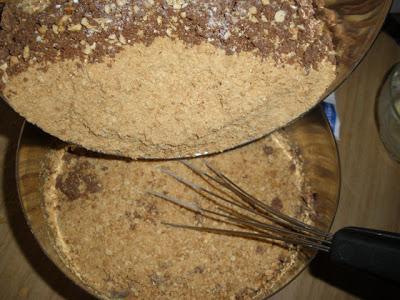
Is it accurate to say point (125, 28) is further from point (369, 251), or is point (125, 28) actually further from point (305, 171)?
point (305, 171)

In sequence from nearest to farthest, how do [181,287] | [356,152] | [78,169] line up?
[181,287], [78,169], [356,152]

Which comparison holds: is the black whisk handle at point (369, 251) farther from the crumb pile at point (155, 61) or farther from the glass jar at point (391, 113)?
the glass jar at point (391, 113)

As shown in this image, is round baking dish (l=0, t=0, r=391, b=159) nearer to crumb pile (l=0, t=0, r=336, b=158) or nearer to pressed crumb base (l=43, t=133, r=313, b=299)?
crumb pile (l=0, t=0, r=336, b=158)

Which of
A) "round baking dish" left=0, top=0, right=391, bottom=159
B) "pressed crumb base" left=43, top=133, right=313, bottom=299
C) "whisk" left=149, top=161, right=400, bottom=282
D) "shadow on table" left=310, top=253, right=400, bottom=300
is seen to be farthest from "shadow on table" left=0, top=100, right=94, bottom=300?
"shadow on table" left=310, top=253, right=400, bottom=300

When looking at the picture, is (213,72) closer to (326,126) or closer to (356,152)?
(326,126)

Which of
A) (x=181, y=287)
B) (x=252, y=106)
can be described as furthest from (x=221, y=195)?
(x=252, y=106)

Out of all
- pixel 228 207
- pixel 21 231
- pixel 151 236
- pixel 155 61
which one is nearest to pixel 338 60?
pixel 155 61

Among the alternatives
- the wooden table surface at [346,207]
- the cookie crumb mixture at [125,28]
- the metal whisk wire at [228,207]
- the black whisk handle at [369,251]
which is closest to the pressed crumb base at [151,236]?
the metal whisk wire at [228,207]
